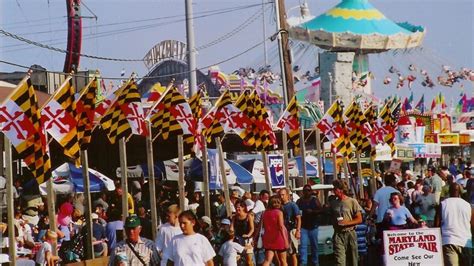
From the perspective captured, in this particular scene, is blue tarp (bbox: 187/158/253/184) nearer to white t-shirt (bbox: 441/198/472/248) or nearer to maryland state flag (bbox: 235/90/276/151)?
maryland state flag (bbox: 235/90/276/151)

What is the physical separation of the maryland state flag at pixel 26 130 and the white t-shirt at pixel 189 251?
156 inches

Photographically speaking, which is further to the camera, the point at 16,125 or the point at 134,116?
the point at 134,116

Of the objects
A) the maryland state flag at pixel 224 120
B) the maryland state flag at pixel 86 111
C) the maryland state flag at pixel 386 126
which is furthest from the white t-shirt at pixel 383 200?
the maryland state flag at pixel 386 126

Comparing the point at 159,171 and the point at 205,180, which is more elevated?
the point at 159,171

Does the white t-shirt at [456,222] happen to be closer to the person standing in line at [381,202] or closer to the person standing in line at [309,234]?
the person standing in line at [381,202]

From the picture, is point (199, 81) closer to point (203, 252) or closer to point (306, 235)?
point (306, 235)

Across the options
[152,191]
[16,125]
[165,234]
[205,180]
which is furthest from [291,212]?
[165,234]

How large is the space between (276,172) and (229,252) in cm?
1252

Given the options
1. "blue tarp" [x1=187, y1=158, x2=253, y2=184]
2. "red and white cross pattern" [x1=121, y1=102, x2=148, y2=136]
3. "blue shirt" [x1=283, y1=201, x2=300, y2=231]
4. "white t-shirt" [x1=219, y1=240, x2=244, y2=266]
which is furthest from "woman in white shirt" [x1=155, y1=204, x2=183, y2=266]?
"blue tarp" [x1=187, y1=158, x2=253, y2=184]

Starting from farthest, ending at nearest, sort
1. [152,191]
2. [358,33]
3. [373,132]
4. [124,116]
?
[358,33] < [373,132] < [124,116] < [152,191]

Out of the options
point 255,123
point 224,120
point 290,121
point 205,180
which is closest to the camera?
point 205,180

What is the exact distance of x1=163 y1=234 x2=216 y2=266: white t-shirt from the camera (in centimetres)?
1177

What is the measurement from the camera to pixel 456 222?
617 inches

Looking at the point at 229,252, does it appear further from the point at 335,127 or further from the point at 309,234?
the point at 335,127
